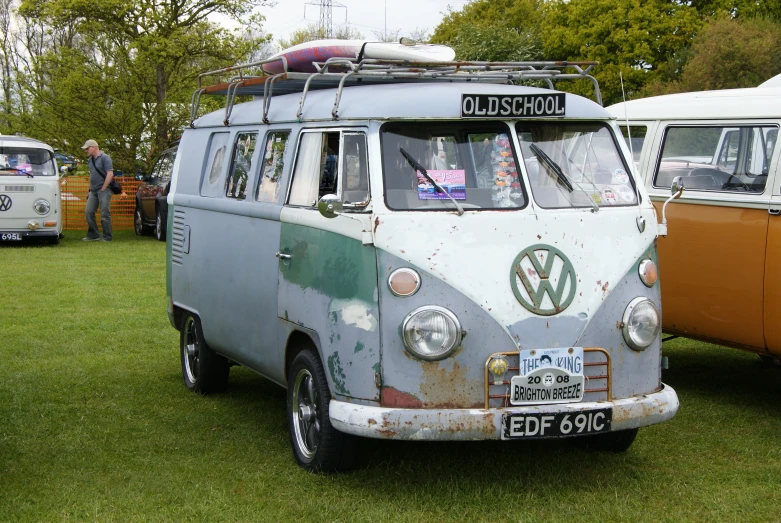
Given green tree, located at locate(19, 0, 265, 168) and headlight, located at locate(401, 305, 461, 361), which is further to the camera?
green tree, located at locate(19, 0, 265, 168)

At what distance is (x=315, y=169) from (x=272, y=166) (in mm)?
689

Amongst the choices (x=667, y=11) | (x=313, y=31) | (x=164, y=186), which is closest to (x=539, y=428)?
(x=164, y=186)

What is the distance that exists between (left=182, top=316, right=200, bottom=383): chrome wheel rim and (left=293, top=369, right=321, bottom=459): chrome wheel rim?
7.42ft

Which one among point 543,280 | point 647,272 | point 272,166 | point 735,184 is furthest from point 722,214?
point 272,166

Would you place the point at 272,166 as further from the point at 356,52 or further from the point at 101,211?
the point at 101,211

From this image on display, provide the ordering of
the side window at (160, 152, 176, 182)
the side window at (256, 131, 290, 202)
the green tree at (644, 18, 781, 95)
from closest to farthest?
1. the side window at (256, 131, 290, 202)
2. the side window at (160, 152, 176, 182)
3. the green tree at (644, 18, 781, 95)

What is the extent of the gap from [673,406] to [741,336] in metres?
1.93

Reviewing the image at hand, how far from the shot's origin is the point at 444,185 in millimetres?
5707

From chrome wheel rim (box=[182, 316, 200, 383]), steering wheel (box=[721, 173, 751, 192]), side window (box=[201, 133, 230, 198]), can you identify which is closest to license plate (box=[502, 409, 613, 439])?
steering wheel (box=[721, 173, 751, 192])

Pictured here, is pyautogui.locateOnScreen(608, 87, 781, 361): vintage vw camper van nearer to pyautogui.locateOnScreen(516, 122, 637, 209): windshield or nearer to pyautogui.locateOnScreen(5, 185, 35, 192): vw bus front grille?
pyautogui.locateOnScreen(516, 122, 637, 209): windshield

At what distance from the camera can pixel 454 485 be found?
5777mm

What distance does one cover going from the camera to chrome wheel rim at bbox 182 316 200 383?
27.5 feet

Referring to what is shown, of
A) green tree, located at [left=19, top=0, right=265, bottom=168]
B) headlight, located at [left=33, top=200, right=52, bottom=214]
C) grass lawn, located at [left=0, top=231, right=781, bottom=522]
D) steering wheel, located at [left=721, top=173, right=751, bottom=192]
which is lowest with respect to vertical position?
grass lawn, located at [left=0, top=231, right=781, bottom=522]

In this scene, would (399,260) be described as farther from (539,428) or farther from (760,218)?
(760,218)
